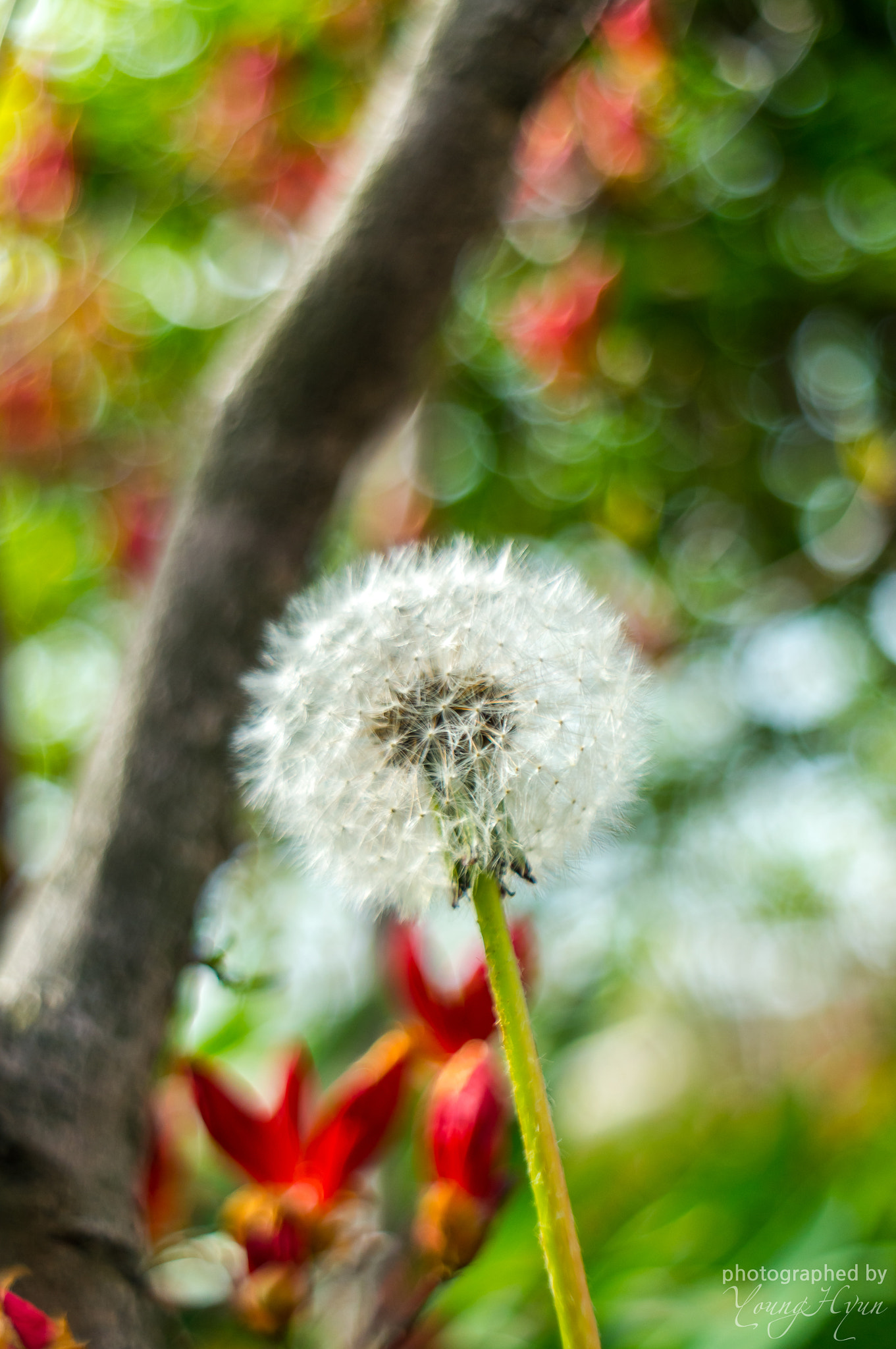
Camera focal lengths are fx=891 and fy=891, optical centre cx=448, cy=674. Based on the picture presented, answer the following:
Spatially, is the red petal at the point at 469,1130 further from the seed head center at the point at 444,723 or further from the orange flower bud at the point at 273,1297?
the seed head center at the point at 444,723

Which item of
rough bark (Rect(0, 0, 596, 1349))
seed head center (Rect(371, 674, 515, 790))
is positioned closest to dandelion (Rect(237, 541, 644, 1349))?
seed head center (Rect(371, 674, 515, 790))

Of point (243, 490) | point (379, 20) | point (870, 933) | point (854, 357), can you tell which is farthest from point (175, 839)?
point (870, 933)

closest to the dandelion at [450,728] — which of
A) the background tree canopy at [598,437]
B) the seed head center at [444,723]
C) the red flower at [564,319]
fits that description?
the seed head center at [444,723]

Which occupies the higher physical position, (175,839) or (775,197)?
(775,197)

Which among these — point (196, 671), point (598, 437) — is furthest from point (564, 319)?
point (196, 671)

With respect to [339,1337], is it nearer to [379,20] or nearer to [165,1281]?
[165,1281]
